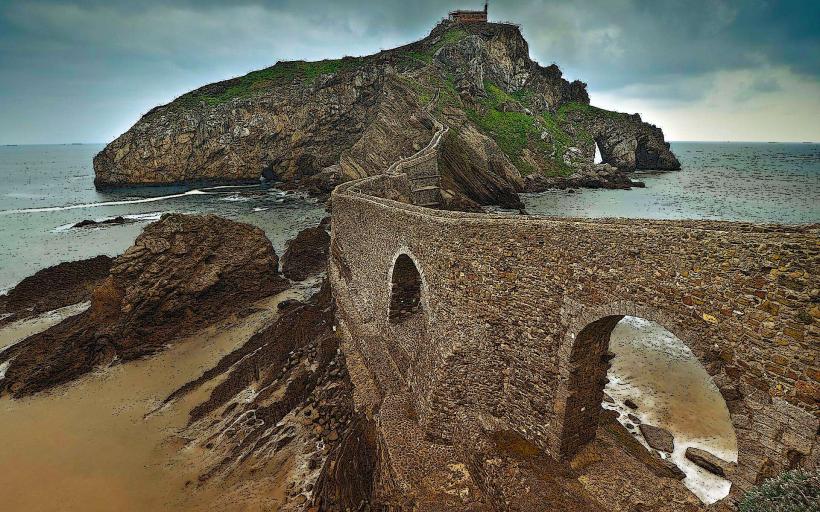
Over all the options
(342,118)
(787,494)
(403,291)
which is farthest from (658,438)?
(342,118)

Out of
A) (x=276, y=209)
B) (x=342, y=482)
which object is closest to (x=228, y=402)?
(x=342, y=482)

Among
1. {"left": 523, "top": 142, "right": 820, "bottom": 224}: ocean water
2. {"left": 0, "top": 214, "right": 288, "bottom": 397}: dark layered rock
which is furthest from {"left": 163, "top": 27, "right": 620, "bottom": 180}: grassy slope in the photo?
{"left": 0, "top": 214, "right": 288, "bottom": 397}: dark layered rock

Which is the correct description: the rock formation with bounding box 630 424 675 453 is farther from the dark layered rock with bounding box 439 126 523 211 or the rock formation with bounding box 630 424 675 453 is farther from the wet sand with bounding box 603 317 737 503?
the dark layered rock with bounding box 439 126 523 211

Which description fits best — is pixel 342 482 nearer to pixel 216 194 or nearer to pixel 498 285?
pixel 498 285

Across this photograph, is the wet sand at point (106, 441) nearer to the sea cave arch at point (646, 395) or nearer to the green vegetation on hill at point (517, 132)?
the sea cave arch at point (646, 395)

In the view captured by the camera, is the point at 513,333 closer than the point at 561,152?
Yes
